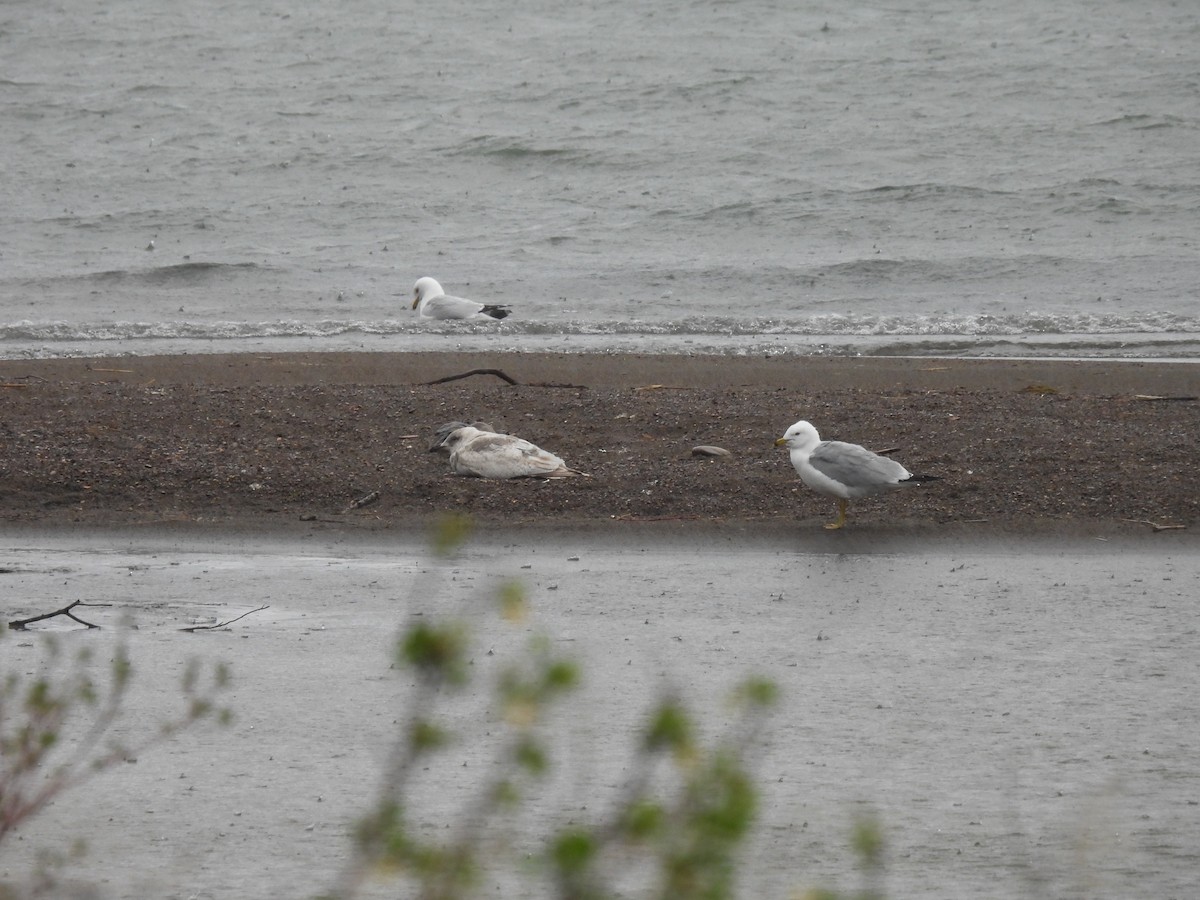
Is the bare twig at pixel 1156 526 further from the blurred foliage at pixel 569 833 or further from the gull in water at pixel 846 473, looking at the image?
the blurred foliage at pixel 569 833

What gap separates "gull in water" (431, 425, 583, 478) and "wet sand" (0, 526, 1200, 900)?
89cm

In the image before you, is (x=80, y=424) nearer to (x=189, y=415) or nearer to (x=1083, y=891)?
(x=189, y=415)

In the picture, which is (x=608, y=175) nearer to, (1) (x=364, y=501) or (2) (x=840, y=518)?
(1) (x=364, y=501)

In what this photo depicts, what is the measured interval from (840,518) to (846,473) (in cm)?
29

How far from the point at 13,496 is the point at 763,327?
10896 mm

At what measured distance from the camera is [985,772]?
475cm

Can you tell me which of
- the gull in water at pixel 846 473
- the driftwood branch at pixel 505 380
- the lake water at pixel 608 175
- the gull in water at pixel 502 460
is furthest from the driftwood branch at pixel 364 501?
the lake water at pixel 608 175

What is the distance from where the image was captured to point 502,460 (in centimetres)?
894

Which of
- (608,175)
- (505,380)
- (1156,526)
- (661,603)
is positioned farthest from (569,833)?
(608,175)

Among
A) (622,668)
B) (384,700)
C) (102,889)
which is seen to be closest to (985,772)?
(622,668)

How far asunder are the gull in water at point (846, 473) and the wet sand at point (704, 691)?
0.31 metres

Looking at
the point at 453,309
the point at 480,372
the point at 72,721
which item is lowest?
the point at 453,309

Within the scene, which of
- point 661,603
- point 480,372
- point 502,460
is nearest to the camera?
point 661,603

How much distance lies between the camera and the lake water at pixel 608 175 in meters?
19.0
